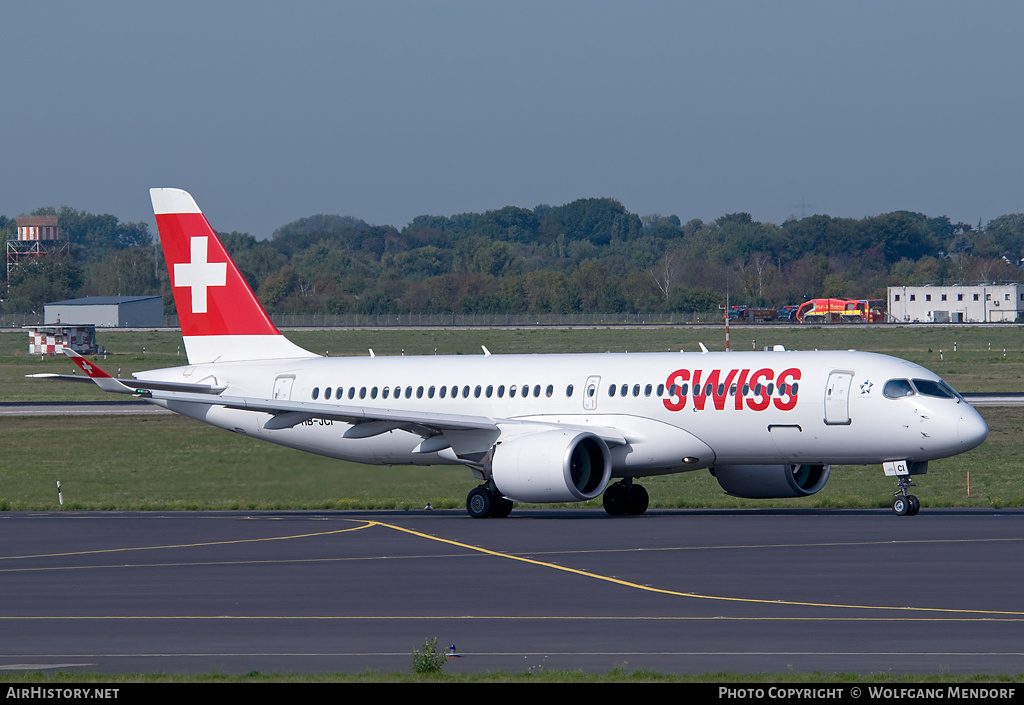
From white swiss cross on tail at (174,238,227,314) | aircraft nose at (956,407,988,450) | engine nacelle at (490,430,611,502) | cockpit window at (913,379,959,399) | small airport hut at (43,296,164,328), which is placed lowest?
engine nacelle at (490,430,611,502)

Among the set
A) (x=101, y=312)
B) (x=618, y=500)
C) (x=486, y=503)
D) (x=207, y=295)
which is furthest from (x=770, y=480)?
Result: (x=101, y=312)

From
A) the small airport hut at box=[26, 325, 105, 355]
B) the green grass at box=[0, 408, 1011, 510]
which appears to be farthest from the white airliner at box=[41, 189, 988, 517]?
the small airport hut at box=[26, 325, 105, 355]

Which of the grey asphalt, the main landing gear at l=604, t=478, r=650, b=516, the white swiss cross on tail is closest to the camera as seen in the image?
the grey asphalt

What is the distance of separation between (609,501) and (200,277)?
15.1 meters

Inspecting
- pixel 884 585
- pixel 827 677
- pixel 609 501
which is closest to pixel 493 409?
pixel 609 501

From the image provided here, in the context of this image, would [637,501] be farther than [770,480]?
Yes

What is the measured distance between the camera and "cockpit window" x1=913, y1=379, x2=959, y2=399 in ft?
119

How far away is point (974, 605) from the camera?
2145 cm

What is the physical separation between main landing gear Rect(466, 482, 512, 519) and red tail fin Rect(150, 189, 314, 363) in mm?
9885

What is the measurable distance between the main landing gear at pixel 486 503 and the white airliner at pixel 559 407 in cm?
4

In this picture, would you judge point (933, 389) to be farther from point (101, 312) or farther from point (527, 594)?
point (101, 312)

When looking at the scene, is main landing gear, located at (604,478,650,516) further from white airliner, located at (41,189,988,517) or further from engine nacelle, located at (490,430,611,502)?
engine nacelle, located at (490,430,611,502)

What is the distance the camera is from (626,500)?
4003 centimetres

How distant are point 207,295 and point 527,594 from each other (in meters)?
25.3
